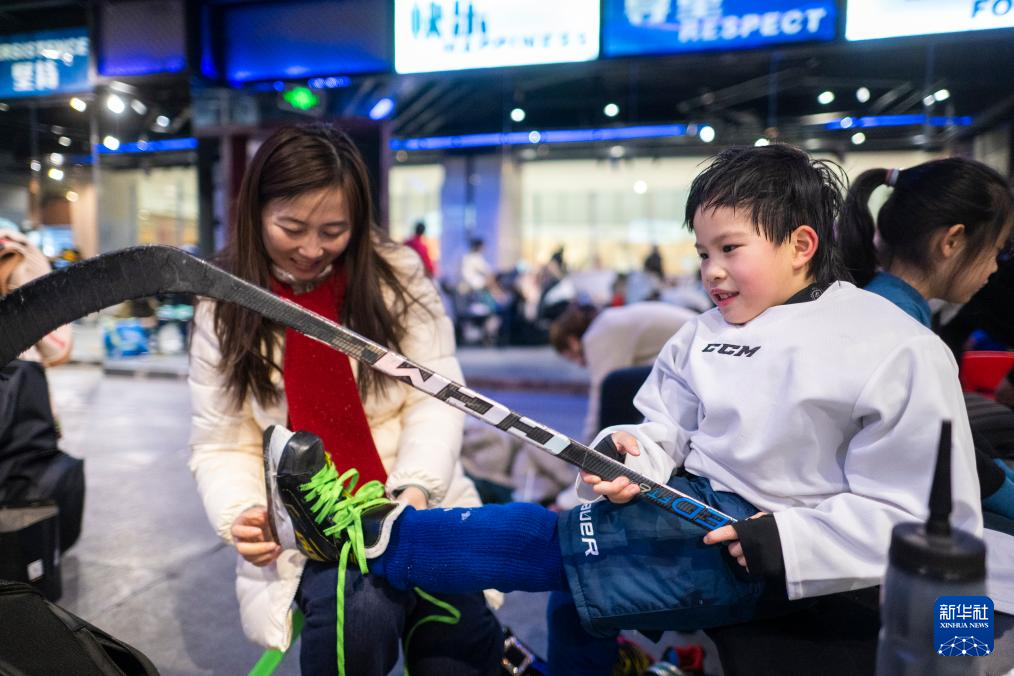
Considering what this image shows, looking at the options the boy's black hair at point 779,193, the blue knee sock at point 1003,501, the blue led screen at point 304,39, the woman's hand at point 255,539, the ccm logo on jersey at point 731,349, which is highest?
the blue led screen at point 304,39

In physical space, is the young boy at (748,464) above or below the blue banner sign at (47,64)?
below

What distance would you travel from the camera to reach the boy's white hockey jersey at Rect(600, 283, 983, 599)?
872mm

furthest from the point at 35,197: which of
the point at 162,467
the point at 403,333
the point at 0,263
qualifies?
the point at 403,333

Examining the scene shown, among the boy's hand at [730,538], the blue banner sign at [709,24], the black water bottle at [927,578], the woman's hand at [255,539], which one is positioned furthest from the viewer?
the blue banner sign at [709,24]

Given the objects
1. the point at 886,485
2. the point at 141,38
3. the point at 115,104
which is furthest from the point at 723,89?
the point at 886,485

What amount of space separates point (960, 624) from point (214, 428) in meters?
1.22

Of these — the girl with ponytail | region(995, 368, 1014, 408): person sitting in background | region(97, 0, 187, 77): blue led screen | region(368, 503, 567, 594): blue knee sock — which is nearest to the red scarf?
region(368, 503, 567, 594): blue knee sock

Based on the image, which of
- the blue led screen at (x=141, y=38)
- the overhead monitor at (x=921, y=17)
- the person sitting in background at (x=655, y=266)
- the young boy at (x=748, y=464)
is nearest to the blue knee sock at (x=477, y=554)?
the young boy at (x=748, y=464)

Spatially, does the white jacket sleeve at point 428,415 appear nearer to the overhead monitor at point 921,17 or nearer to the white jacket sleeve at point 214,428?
the white jacket sleeve at point 214,428

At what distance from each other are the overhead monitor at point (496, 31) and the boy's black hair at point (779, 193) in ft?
9.00

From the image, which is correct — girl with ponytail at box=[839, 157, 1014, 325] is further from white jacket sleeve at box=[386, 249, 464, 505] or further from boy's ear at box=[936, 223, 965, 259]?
white jacket sleeve at box=[386, 249, 464, 505]

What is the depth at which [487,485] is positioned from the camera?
7.29 ft

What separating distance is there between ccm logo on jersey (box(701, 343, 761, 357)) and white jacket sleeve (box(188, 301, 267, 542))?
2.78 feet

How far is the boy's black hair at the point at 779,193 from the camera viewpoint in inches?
41.3
